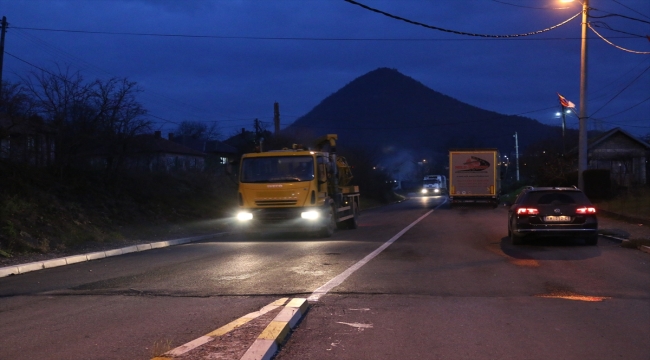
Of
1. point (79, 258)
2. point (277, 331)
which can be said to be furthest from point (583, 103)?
point (277, 331)

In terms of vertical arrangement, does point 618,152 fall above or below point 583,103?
below

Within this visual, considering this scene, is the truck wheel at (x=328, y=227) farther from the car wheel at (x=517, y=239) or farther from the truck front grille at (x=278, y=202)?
the car wheel at (x=517, y=239)

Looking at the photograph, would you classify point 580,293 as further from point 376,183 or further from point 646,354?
point 376,183

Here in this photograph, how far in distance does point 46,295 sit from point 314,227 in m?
10.4

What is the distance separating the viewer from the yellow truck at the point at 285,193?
19391 millimetres

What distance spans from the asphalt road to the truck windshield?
14.2ft

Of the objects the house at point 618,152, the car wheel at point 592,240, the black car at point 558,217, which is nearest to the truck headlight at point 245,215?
the black car at point 558,217

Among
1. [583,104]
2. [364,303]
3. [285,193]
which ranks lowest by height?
[364,303]

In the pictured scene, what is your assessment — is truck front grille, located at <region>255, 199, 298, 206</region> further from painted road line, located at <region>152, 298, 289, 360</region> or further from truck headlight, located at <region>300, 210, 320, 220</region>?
painted road line, located at <region>152, 298, 289, 360</region>

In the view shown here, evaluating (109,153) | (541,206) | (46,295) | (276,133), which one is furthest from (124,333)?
(276,133)

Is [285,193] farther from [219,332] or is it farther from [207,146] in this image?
[207,146]

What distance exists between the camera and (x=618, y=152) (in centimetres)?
4850

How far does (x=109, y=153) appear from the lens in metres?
24.7

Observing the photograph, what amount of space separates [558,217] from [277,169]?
27.0ft
